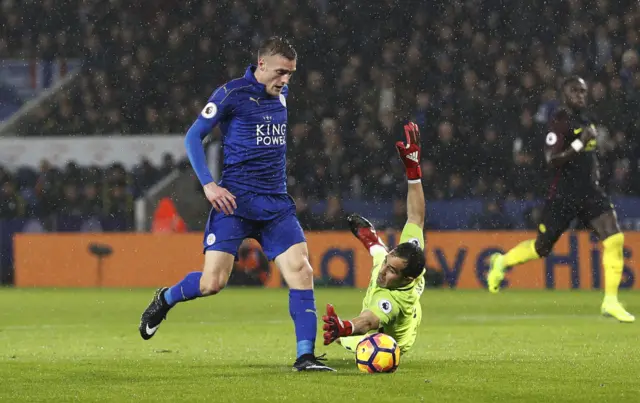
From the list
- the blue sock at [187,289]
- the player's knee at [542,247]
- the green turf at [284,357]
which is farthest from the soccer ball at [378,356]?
the player's knee at [542,247]

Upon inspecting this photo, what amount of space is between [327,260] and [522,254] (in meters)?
7.01

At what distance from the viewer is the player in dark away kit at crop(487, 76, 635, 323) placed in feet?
41.2

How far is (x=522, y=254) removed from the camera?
1384 cm

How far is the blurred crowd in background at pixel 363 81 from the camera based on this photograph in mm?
20844

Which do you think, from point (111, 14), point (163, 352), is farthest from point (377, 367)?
point (111, 14)

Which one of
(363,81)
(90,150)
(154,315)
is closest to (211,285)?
(154,315)

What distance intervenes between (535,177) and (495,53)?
354cm

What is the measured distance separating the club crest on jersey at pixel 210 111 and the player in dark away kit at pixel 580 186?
545 cm

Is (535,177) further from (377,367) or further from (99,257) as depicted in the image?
(377,367)

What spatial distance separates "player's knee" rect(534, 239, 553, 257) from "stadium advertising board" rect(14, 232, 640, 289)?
5.97m

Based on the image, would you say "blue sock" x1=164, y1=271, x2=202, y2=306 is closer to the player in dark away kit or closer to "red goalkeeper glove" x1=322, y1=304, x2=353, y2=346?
"red goalkeeper glove" x1=322, y1=304, x2=353, y2=346

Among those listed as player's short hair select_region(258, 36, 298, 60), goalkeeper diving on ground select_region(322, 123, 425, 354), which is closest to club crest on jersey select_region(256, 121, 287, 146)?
player's short hair select_region(258, 36, 298, 60)

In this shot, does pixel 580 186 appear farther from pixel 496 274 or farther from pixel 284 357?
pixel 284 357

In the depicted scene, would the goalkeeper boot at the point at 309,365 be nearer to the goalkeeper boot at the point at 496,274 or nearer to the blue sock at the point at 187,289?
the blue sock at the point at 187,289
